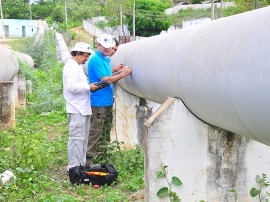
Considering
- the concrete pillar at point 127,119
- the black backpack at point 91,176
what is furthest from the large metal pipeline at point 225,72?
the concrete pillar at point 127,119

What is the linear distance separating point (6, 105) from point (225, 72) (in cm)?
709

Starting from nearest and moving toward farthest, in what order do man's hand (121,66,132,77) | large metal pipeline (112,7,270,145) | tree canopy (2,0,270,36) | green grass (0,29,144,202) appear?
large metal pipeline (112,7,270,145) → green grass (0,29,144,202) → man's hand (121,66,132,77) → tree canopy (2,0,270,36)

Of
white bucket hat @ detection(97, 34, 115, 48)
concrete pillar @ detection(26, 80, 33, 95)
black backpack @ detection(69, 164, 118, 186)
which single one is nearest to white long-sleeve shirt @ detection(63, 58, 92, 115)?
white bucket hat @ detection(97, 34, 115, 48)

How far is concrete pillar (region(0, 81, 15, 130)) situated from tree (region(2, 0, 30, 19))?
213 ft

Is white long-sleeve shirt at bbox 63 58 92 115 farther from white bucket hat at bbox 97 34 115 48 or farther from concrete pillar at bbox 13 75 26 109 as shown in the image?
concrete pillar at bbox 13 75 26 109

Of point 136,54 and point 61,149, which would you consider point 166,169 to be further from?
point 61,149

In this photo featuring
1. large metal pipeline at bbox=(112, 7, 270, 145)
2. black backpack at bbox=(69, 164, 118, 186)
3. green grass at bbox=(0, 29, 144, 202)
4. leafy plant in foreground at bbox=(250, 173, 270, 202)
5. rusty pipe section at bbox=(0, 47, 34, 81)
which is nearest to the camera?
large metal pipeline at bbox=(112, 7, 270, 145)

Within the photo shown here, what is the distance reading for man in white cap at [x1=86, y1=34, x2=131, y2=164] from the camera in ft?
22.4

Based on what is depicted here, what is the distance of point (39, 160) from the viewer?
677 centimetres

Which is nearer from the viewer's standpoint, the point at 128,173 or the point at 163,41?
the point at 163,41

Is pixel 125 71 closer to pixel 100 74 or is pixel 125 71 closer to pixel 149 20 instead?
pixel 100 74

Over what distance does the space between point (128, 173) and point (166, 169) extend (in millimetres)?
2136

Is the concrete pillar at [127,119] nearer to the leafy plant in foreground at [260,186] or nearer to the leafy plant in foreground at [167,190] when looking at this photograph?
the leafy plant in foreground at [260,186]

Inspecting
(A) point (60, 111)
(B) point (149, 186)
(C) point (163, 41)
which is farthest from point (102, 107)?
(A) point (60, 111)
